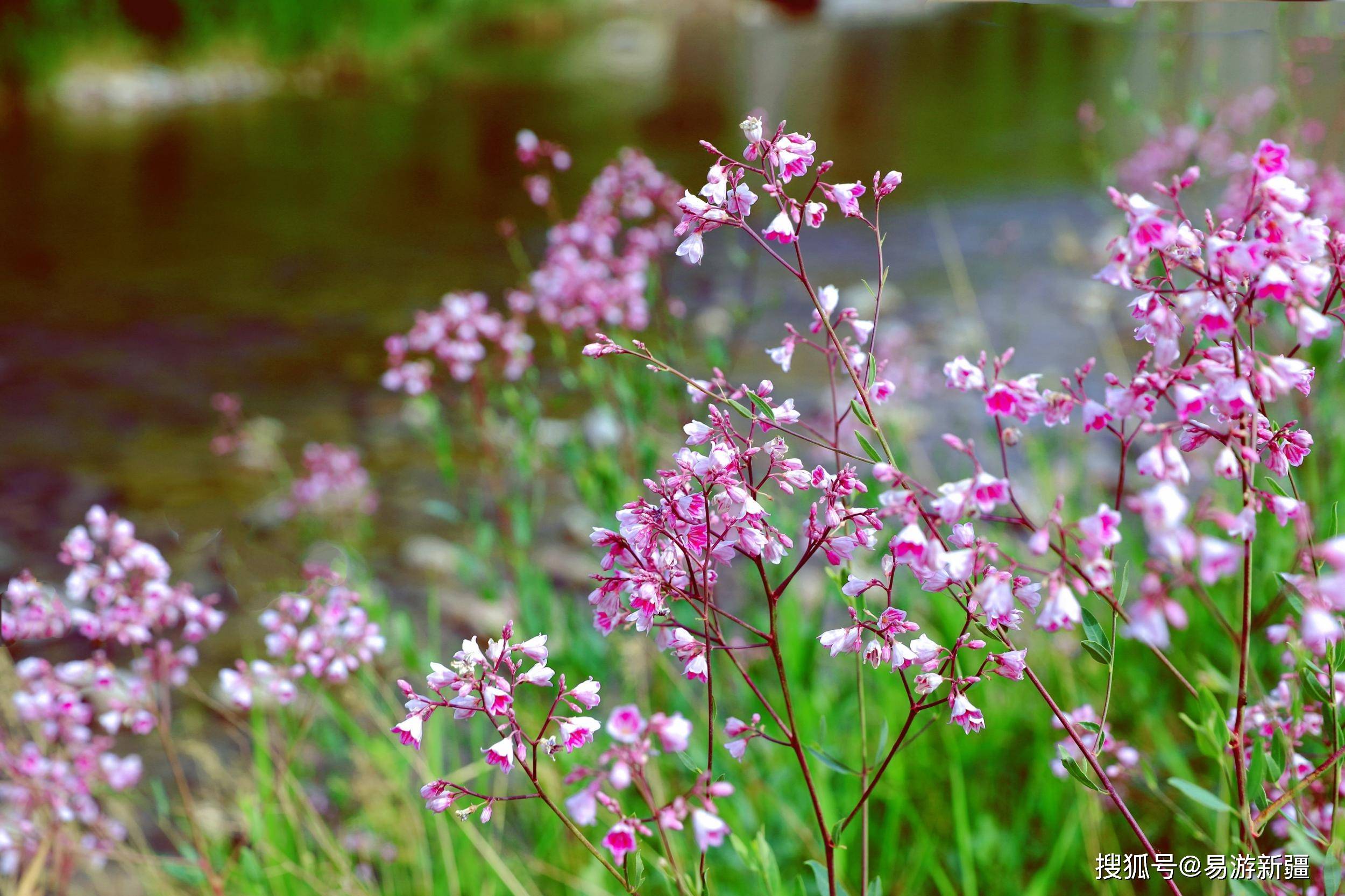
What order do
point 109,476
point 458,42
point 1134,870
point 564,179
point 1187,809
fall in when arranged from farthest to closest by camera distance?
point 458,42, point 564,179, point 109,476, point 1187,809, point 1134,870

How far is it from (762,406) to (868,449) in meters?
0.14

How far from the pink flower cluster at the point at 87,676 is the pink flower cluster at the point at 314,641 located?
13 cm

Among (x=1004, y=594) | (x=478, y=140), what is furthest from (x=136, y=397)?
(x=478, y=140)

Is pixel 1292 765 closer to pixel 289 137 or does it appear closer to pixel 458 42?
pixel 289 137

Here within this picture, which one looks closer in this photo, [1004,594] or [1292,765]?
[1004,594]

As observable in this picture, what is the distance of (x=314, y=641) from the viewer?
1727 mm

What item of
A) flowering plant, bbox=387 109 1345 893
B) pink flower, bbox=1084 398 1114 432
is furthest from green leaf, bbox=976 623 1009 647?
pink flower, bbox=1084 398 1114 432

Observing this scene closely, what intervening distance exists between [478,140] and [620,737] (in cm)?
1266

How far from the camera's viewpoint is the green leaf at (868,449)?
102 centimetres

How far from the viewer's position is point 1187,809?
2225 millimetres

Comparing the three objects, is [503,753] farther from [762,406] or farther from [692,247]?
[692,247]

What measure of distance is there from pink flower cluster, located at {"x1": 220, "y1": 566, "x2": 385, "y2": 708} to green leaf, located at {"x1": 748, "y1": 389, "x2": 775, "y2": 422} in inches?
31.9

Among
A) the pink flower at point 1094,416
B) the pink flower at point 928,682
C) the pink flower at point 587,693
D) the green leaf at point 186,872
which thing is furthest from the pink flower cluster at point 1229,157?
the green leaf at point 186,872

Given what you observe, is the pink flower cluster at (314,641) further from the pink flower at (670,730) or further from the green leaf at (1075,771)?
the green leaf at (1075,771)
